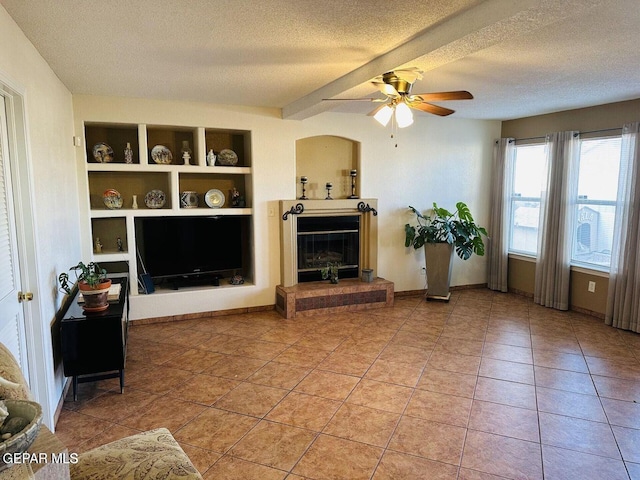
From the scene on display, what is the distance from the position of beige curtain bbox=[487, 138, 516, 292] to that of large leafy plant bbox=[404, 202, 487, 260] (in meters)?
0.55

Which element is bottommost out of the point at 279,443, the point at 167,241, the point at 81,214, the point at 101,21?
the point at 279,443

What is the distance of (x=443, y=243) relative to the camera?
5699mm

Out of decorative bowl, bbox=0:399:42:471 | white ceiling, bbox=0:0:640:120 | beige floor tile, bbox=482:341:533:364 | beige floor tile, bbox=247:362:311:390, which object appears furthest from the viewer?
beige floor tile, bbox=482:341:533:364

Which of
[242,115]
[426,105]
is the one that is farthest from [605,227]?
[242,115]

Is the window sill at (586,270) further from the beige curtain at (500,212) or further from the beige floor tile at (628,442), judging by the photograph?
the beige floor tile at (628,442)

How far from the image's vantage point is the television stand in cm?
514

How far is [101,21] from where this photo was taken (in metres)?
2.37

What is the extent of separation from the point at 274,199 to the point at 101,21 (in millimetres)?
3060

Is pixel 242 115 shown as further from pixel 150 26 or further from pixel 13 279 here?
pixel 13 279

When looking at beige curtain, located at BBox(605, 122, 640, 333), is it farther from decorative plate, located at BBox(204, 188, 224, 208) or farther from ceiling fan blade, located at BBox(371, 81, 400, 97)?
decorative plate, located at BBox(204, 188, 224, 208)

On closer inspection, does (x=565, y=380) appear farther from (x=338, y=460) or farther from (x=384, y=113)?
(x=384, y=113)

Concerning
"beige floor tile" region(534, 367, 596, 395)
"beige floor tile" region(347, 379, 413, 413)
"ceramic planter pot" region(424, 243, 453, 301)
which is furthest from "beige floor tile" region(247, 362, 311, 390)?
"ceramic planter pot" region(424, 243, 453, 301)

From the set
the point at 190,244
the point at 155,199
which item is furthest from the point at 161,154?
the point at 190,244

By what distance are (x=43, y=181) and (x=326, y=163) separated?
11.4 ft
